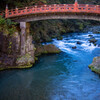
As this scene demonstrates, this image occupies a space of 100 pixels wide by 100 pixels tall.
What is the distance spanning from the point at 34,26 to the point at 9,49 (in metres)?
11.4

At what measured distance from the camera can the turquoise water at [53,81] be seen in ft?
46.5

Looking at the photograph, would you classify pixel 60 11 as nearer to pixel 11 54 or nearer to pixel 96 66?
pixel 96 66

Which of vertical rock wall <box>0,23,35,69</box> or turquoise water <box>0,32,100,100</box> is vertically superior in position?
vertical rock wall <box>0,23,35,69</box>

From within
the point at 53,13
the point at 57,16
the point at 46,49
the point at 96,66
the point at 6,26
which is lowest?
the point at 96,66

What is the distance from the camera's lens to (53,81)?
1723 centimetres

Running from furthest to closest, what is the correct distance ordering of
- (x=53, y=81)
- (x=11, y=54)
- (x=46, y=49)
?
(x=46, y=49) → (x=11, y=54) → (x=53, y=81)

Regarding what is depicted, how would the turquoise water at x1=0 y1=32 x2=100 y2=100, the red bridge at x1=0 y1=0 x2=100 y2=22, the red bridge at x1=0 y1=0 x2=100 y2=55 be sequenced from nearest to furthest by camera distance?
the turquoise water at x1=0 y1=32 x2=100 y2=100, the red bridge at x1=0 y1=0 x2=100 y2=22, the red bridge at x1=0 y1=0 x2=100 y2=55

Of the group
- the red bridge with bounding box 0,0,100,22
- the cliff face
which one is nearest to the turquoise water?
the cliff face

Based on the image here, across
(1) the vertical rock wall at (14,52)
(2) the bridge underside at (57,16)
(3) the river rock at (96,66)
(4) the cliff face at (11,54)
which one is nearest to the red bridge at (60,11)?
(2) the bridge underside at (57,16)

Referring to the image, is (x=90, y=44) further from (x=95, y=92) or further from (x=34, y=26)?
(x=95, y=92)

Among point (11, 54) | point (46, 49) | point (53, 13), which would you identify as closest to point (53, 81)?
point (11, 54)

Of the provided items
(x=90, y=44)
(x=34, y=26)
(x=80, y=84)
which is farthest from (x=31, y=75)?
(x=90, y=44)

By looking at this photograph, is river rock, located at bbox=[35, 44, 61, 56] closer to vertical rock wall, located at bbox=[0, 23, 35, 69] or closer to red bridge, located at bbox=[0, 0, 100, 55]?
vertical rock wall, located at bbox=[0, 23, 35, 69]

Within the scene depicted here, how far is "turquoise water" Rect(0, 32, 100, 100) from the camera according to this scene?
14.2 meters
